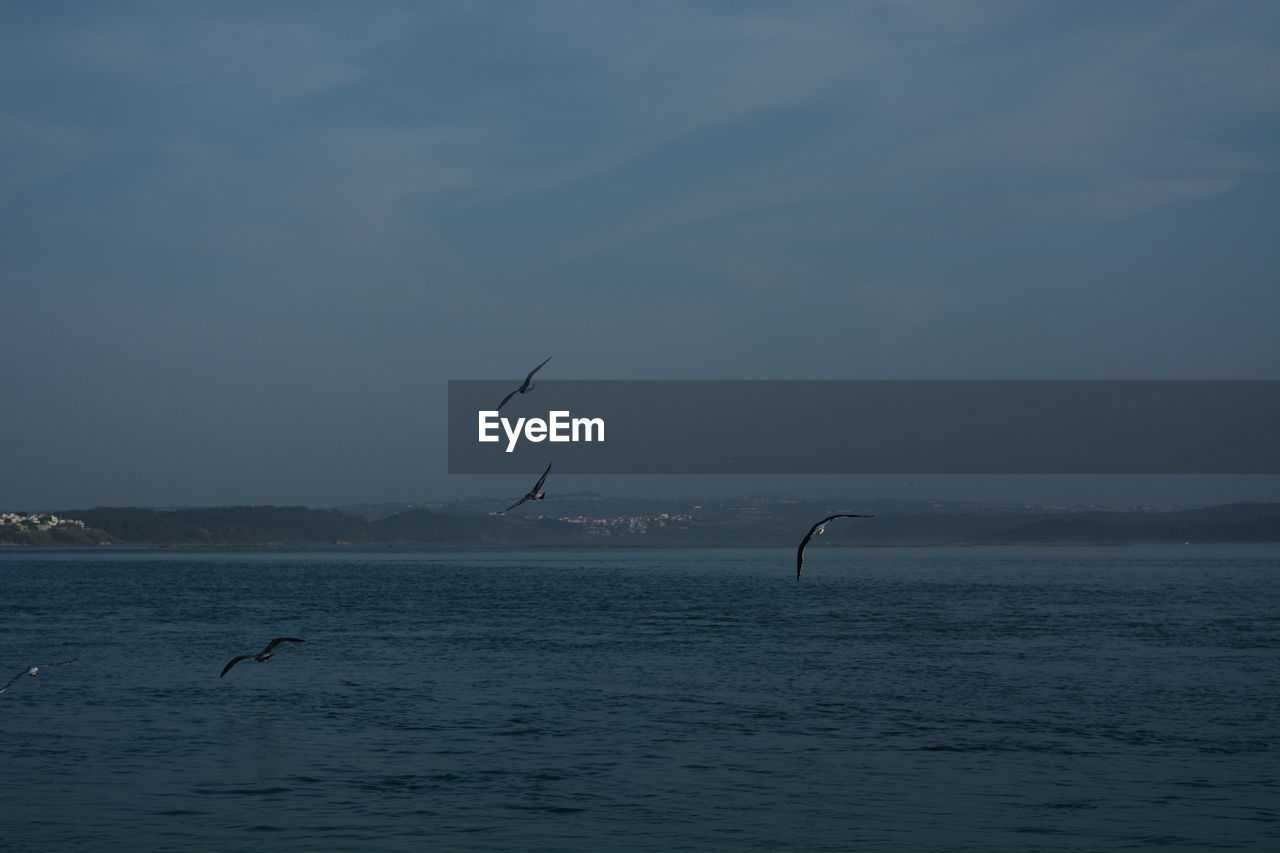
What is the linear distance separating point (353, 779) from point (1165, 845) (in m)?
15.1

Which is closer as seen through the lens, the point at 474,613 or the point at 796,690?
the point at 796,690

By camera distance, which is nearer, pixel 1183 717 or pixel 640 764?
pixel 640 764

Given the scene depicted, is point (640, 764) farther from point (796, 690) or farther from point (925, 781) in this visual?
point (796, 690)

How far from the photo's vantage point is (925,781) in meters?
24.8

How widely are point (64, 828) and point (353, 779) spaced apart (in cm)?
558

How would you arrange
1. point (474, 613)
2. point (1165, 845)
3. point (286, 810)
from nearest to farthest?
1. point (1165, 845)
2. point (286, 810)
3. point (474, 613)

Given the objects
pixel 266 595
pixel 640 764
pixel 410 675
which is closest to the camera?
pixel 640 764

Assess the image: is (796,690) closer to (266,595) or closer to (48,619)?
(48,619)

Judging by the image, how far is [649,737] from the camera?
29.7m

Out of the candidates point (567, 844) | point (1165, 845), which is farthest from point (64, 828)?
point (1165, 845)

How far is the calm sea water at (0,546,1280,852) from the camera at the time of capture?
71.3 feet

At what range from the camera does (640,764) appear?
87.2 feet

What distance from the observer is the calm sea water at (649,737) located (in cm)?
2173

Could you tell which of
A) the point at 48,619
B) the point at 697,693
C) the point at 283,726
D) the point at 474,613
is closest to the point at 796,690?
the point at 697,693
